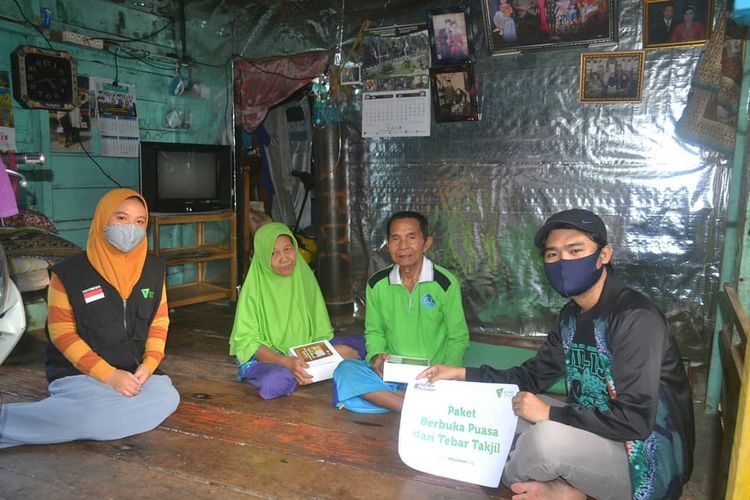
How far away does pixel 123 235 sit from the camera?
2.51m

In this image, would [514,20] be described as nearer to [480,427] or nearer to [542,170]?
[542,170]

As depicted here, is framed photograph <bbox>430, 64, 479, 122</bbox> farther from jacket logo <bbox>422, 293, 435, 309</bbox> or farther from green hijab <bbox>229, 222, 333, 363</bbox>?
jacket logo <bbox>422, 293, 435, 309</bbox>

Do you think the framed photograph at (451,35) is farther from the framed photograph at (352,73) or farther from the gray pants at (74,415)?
the gray pants at (74,415)

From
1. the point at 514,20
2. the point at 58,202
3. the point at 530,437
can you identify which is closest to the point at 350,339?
the point at 530,437

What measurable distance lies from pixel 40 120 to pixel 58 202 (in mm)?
620

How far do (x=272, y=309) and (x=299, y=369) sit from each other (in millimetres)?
414

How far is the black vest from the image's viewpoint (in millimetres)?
2518

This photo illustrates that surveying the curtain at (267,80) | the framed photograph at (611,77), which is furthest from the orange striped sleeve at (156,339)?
the framed photograph at (611,77)

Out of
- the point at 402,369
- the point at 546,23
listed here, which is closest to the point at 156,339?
the point at 402,369

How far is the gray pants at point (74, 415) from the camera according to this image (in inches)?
94.0

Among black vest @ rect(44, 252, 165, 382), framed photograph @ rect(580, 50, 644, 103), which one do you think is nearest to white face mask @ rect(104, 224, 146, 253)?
black vest @ rect(44, 252, 165, 382)

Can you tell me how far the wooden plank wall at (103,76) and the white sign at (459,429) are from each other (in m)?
3.57

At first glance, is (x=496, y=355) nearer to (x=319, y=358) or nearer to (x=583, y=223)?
(x=319, y=358)

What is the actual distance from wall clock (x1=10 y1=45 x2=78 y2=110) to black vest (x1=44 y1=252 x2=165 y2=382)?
226 centimetres
